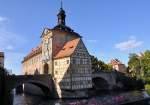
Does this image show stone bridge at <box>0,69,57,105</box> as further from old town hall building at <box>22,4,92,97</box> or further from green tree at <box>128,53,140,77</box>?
green tree at <box>128,53,140,77</box>

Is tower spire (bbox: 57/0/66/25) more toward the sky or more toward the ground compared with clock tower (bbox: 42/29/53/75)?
more toward the sky

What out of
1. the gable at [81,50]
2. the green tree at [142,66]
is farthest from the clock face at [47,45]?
the green tree at [142,66]

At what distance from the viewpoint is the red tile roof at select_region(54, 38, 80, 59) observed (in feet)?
151

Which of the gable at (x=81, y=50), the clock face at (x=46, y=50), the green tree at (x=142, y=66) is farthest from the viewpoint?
the green tree at (x=142, y=66)

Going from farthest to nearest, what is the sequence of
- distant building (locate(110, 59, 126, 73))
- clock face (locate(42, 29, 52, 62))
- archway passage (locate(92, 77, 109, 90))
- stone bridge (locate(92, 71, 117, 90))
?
distant building (locate(110, 59, 126, 73))
archway passage (locate(92, 77, 109, 90))
stone bridge (locate(92, 71, 117, 90))
clock face (locate(42, 29, 52, 62))

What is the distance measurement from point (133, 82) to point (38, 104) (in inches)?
1227

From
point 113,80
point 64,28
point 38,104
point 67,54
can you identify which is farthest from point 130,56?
point 38,104

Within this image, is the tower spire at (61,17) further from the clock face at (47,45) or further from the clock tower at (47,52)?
the clock face at (47,45)

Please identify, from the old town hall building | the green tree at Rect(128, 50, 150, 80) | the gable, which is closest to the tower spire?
the old town hall building

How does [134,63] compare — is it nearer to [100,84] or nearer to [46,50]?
[100,84]

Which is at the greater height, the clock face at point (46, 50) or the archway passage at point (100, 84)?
the clock face at point (46, 50)

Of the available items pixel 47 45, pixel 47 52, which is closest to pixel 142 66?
pixel 47 52

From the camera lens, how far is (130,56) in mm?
72250

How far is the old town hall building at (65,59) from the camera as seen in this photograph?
45.2 metres
